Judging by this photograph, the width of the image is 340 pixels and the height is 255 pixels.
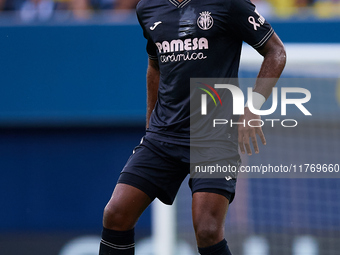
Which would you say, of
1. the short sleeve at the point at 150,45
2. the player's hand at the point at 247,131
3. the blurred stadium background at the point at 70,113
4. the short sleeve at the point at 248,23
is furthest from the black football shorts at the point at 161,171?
the blurred stadium background at the point at 70,113

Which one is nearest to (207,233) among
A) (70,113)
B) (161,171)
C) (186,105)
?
(161,171)

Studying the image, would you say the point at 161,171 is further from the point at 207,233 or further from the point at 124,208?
the point at 207,233

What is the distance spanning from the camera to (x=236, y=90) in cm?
336

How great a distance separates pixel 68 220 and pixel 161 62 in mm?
4225

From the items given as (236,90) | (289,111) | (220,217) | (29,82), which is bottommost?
(220,217)

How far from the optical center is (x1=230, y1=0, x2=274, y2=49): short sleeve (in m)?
3.23

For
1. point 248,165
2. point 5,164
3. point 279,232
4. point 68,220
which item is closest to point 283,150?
point 248,165

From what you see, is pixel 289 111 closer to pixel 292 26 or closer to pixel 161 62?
pixel 292 26

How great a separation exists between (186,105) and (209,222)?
685 millimetres

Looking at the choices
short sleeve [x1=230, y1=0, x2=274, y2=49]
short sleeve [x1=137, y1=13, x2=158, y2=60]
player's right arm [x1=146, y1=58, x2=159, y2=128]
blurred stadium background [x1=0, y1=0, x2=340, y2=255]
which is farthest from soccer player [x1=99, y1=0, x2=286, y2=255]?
blurred stadium background [x1=0, y1=0, x2=340, y2=255]

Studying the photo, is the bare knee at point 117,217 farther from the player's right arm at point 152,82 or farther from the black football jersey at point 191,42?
the player's right arm at point 152,82

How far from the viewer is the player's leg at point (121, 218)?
3207 mm

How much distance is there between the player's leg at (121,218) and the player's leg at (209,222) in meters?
0.34

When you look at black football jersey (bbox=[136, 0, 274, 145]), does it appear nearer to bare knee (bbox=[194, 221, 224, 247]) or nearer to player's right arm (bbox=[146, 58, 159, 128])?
player's right arm (bbox=[146, 58, 159, 128])
